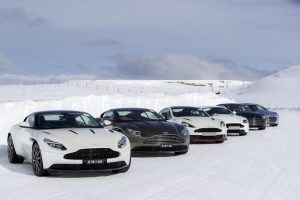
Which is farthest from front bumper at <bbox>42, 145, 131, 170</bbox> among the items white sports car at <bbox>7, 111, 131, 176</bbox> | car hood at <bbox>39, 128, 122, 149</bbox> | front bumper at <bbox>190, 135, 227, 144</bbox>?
front bumper at <bbox>190, 135, 227, 144</bbox>

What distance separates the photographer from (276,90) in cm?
12062

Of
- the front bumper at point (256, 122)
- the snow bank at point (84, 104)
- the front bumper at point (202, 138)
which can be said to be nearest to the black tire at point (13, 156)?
the snow bank at point (84, 104)

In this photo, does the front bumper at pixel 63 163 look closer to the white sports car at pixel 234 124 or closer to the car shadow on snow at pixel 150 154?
the car shadow on snow at pixel 150 154

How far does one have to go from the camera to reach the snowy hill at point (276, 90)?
108 meters

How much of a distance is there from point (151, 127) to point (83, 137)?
365 centimetres

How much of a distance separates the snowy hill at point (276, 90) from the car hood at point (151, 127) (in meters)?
91.7

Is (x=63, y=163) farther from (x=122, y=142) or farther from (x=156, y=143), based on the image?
(x=156, y=143)

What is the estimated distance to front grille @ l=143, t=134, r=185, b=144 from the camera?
13.0 m

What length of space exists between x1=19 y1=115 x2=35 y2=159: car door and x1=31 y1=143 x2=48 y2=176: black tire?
0.34 metres

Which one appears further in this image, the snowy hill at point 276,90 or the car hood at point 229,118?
the snowy hill at point 276,90

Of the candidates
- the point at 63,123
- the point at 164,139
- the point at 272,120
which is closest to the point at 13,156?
the point at 63,123

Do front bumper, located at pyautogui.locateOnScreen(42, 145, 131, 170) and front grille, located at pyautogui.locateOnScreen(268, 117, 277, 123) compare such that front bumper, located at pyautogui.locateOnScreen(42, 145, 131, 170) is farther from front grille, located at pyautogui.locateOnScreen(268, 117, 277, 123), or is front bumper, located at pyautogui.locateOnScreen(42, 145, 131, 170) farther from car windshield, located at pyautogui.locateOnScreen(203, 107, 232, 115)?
front grille, located at pyautogui.locateOnScreen(268, 117, 277, 123)

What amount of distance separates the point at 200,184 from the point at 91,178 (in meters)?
1.99

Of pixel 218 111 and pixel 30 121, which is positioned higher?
pixel 218 111
